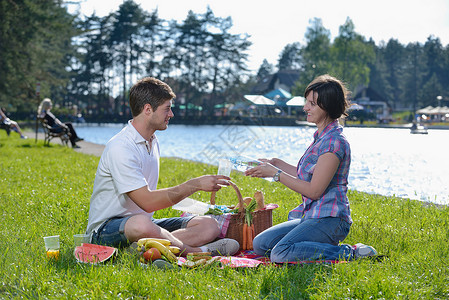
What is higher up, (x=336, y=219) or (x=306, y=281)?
(x=336, y=219)

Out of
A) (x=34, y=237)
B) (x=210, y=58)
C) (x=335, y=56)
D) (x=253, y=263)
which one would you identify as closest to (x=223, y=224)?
(x=253, y=263)

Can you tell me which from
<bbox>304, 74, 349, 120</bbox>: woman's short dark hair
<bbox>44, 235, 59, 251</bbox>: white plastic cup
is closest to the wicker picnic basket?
<bbox>304, 74, 349, 120</bbox>: woman's short dark hair

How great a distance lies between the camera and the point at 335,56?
6944 centimetres

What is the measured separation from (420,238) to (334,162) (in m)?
1.56

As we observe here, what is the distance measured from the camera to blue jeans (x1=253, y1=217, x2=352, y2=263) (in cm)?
395

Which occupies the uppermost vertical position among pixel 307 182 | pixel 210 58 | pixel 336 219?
pixel 210 58

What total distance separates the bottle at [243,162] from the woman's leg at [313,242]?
64 centimetres

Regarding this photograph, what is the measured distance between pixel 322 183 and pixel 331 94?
744 mm

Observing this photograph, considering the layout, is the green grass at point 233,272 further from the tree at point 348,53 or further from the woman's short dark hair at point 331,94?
the tree at point 348,53

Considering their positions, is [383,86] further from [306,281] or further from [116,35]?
[306,281]

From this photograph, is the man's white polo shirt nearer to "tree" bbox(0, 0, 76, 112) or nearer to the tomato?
the tomato

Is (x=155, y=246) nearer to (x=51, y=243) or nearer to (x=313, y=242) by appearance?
(x=51, y=243)

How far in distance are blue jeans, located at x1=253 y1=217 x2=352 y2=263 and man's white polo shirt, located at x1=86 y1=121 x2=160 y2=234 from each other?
4.03ft

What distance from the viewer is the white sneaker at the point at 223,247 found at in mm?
4370
